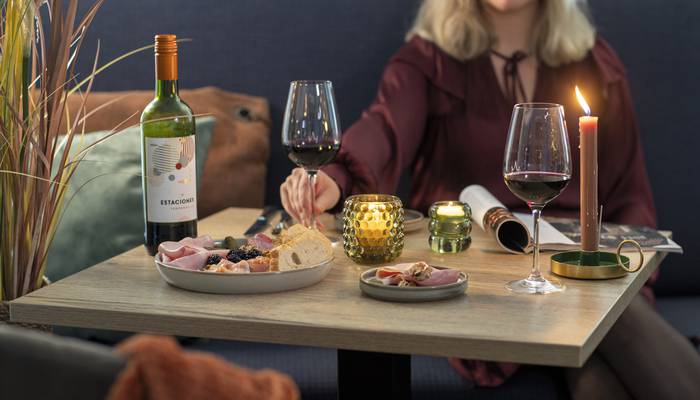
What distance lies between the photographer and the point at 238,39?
2.59 meters

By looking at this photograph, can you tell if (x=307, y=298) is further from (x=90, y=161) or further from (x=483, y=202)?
(x=90, y=161)

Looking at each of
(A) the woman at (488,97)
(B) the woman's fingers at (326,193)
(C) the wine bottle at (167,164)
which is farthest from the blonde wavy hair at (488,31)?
(C) the wine bottle at (167,164)

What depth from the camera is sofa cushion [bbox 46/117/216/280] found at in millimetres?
2119

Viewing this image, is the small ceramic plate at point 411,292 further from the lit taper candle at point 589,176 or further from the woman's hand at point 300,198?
the woman's hand at point 300,198

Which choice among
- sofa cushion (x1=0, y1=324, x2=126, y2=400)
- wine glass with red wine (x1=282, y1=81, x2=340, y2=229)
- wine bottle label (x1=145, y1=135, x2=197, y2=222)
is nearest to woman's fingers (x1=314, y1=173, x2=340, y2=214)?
wine glass with red wine (x1=282, y1=81, x2=340, y2=229)

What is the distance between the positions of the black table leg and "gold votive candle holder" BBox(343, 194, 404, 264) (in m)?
0.14

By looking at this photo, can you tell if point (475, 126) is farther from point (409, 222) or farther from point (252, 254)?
point (252, 254)

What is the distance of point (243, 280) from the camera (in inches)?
48.3

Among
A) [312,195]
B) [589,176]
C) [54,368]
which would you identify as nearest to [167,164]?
[312,195]

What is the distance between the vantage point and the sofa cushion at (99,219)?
212cm

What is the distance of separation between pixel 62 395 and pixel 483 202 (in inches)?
47.1

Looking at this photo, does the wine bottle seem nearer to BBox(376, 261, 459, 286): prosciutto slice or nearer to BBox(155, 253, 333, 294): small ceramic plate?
BBox(155, 253, 333, 294): small ceramic plate

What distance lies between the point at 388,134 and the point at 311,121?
836 mm

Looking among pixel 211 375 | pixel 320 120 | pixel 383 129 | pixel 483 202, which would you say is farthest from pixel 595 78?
pixel 211 375
